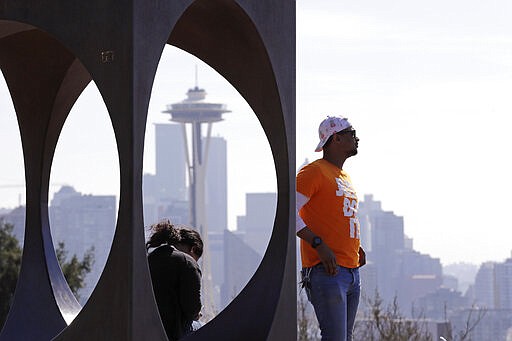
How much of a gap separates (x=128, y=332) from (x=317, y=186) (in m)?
1.25

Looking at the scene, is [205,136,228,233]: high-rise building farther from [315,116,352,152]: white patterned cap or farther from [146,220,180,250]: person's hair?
[315,116,352,152]: white patterned cap

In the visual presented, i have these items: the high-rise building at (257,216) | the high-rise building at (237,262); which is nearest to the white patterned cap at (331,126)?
the high-rise building at (237,262)

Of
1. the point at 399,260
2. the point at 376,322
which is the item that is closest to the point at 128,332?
the point at 376,322

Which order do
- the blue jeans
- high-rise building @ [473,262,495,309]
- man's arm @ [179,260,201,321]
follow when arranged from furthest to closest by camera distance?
high-rise building @ [473,262,495,309]
man's arm @ [179,260,201,321]
the blue jeans

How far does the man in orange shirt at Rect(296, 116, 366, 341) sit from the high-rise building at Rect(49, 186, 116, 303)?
208 ft

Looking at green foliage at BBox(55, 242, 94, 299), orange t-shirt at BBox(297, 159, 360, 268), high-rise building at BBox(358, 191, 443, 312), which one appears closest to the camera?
orange t-shirt at BBox(297, 159, 360, 268)

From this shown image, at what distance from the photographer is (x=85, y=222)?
232 ft

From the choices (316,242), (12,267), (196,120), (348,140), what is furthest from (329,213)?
(196,120)

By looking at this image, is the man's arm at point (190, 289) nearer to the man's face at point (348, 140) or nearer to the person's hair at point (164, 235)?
the person's hair at point (164, 235)

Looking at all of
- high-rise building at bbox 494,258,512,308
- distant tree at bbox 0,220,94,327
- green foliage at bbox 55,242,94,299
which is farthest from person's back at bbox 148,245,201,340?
high-rise building at bbox 494,258,512,308

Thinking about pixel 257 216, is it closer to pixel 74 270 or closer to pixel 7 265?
pixel 74 270

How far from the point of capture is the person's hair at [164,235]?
17.9 feet

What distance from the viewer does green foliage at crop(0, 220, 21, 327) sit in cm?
1712

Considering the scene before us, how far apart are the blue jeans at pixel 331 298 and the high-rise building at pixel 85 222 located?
208 ft
